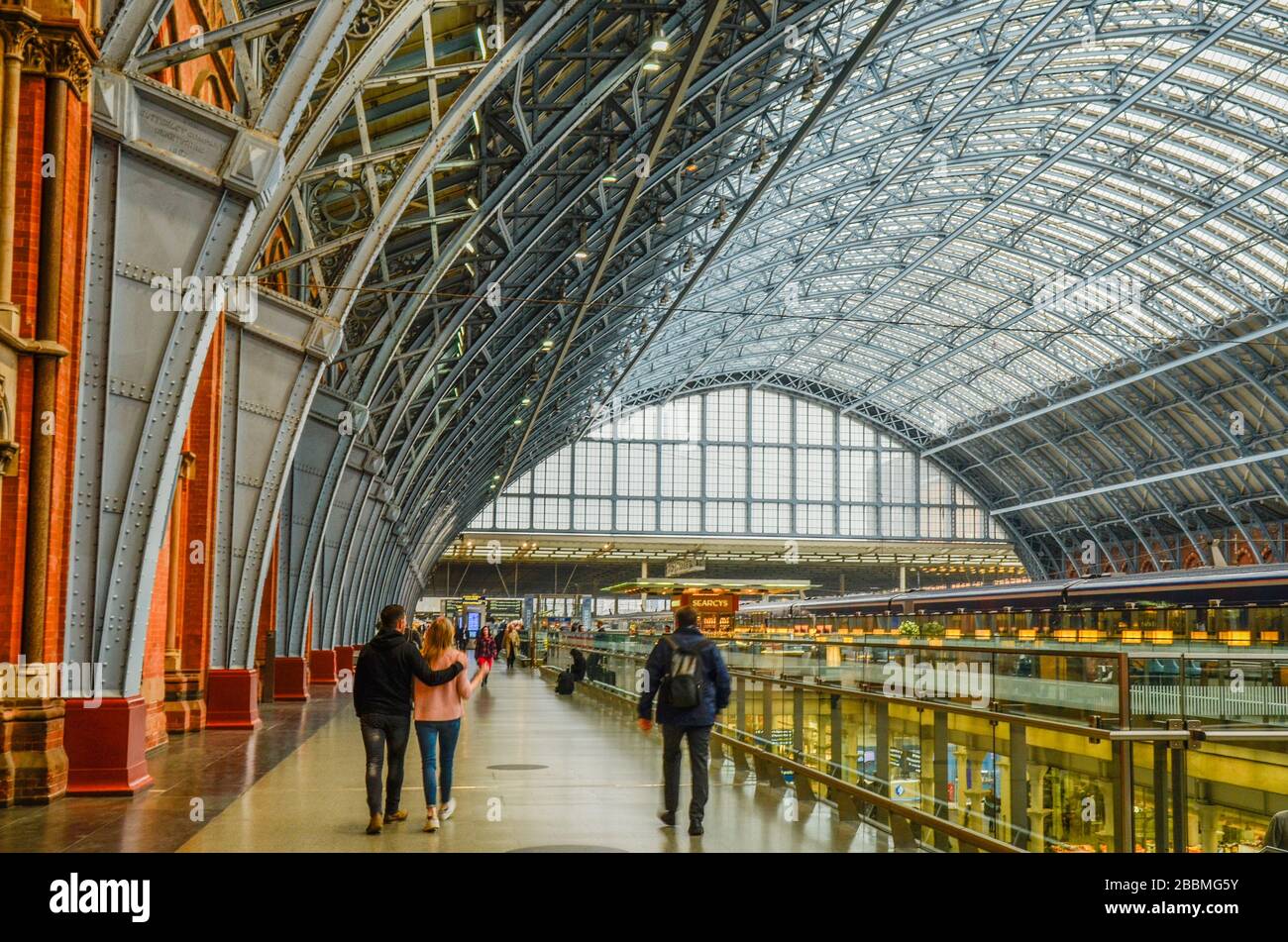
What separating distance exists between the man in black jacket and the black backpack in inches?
67.6

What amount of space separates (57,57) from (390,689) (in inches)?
239

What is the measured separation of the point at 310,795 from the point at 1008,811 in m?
6.41

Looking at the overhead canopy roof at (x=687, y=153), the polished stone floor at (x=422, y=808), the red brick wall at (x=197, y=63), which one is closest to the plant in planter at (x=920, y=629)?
the overhead canopy roof at (x=687, y=153)

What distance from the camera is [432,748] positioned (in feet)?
32.4

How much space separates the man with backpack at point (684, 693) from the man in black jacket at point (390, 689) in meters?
1.68

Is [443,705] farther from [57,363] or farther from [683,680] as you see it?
[57,363]

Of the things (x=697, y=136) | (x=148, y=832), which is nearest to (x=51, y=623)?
(x=148, y=832)

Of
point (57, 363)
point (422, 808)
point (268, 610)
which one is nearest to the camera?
point (57, 363)

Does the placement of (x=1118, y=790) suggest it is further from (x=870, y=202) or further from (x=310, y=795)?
(x=870, y=202)

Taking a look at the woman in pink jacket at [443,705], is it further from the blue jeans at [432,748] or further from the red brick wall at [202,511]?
the red brick wall at [202,511]

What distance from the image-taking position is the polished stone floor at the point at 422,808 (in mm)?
8922

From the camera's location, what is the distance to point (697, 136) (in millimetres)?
28297

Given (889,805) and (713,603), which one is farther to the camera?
(713,603)

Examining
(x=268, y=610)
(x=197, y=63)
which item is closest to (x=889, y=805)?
(x=197, y=63)
